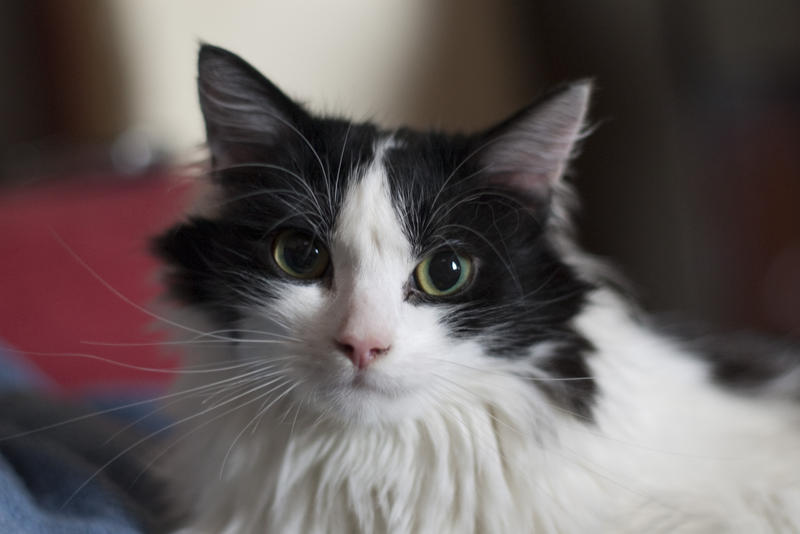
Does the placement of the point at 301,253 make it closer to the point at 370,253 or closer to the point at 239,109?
the point at 370,253

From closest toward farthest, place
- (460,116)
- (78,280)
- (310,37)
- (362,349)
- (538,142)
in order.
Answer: (362,349), (538,142), (78,280), (310,37), (460,116)

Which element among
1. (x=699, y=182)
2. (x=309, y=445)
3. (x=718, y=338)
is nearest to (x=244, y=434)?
(x=309, y=445)

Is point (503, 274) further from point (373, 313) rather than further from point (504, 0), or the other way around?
point (504, 0)

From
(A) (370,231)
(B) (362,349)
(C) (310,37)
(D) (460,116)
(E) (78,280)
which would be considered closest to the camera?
(B) (362,349)

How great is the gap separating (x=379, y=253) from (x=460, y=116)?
2.85m

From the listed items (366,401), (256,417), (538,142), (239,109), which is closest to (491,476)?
(366,401)

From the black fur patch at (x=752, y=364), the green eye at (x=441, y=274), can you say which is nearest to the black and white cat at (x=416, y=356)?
the green eye at (x=441, y=274)

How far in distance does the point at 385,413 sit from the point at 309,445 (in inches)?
6.1

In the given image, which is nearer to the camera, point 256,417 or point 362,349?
point 362,349

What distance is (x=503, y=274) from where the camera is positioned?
3.91 feet

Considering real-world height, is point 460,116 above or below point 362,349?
above

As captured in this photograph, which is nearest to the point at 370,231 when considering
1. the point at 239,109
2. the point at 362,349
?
the point at 362,349

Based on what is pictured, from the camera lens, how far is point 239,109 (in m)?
1.24

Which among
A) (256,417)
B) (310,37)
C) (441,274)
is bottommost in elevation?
(256,417)
